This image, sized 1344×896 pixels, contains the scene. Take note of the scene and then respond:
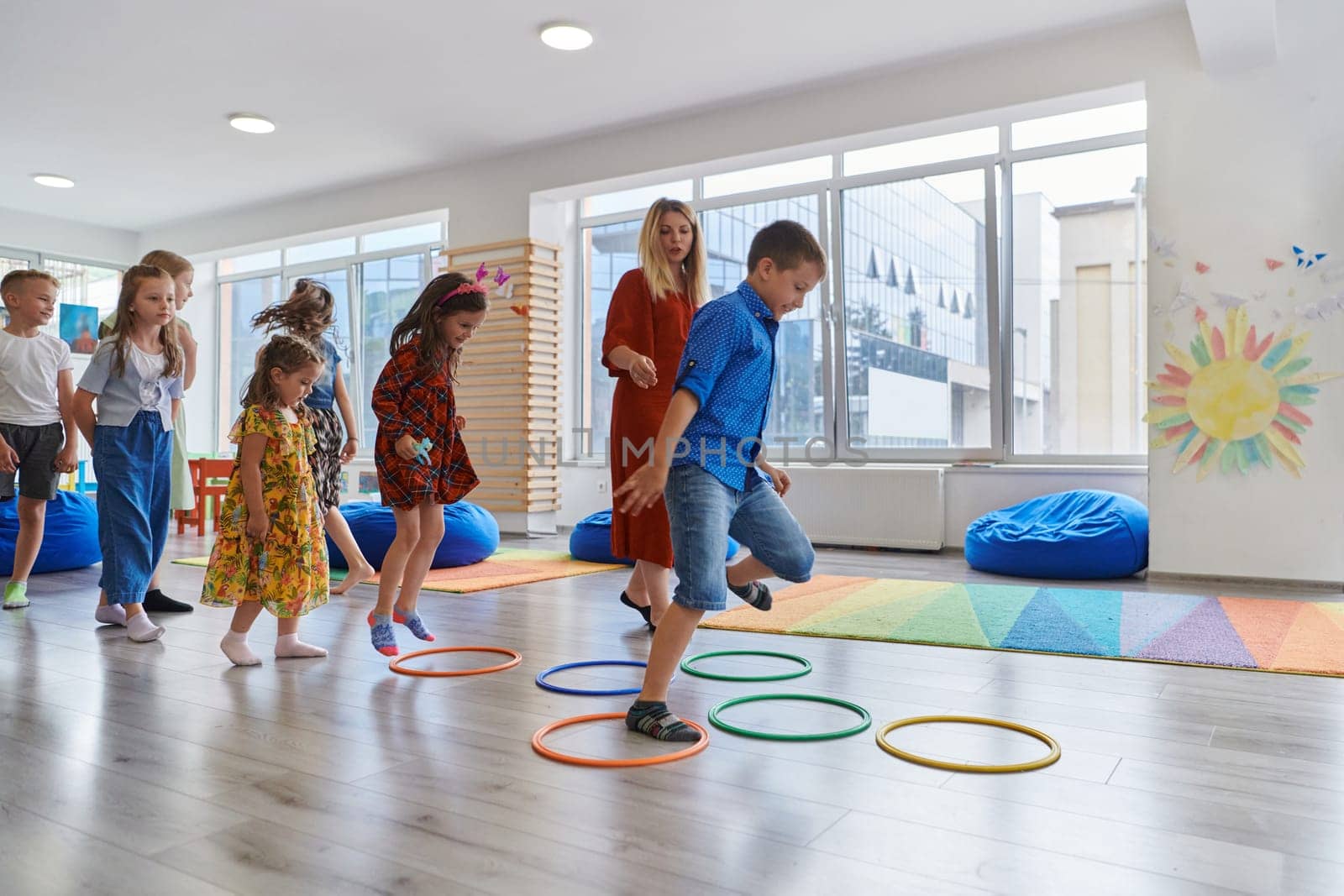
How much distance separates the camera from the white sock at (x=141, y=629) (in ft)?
10.2

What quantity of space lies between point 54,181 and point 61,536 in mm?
4477

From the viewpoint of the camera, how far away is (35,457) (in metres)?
3.92

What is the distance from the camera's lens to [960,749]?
1.95m

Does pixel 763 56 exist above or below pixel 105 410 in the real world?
above

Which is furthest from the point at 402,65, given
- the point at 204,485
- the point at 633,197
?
the point at 204,485

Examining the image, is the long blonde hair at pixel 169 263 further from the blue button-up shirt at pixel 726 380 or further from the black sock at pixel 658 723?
→ the black sock at pixel 658 723

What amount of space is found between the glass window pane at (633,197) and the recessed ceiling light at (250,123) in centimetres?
237

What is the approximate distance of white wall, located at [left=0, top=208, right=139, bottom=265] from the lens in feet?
29.0

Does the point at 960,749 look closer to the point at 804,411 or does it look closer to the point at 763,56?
the point at 763,56

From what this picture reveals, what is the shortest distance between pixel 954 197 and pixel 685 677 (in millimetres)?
4643

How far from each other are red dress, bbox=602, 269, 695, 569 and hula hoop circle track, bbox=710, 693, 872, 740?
66 centimetres

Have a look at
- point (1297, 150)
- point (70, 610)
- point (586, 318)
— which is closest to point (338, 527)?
point (70, 610)

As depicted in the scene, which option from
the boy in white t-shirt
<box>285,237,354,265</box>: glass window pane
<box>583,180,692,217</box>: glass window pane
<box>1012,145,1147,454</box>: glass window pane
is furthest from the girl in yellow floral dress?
<box>285,237,354,265</box>: glass window pane

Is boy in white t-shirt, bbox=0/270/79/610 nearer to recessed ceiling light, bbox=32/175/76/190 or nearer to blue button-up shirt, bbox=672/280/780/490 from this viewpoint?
blue button-up shirt, bbox=672/280/780/490
